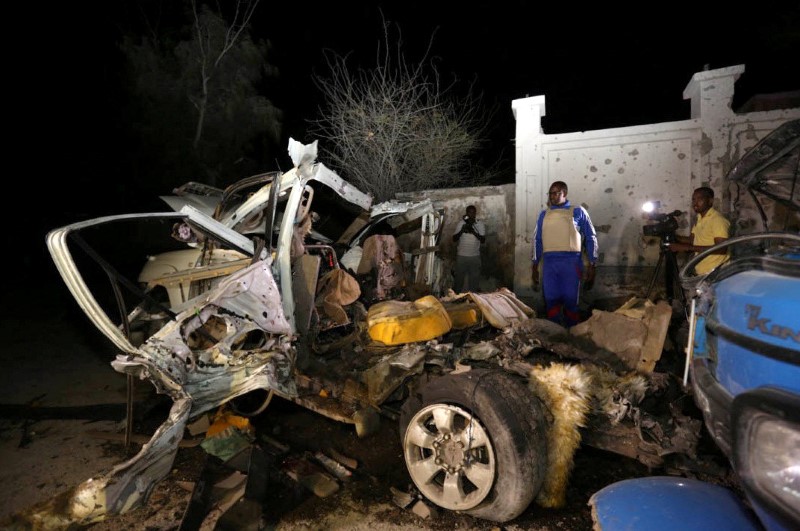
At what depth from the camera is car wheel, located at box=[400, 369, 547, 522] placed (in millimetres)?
2342

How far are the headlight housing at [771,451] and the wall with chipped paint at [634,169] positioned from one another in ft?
18.8

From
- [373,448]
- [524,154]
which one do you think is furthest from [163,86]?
[373,448]

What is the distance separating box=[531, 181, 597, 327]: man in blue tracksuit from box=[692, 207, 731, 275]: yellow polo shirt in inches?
38.3

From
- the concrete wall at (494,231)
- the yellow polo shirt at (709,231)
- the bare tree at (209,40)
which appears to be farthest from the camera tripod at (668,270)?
the bare tree at (209,40)

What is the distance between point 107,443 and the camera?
147 inches

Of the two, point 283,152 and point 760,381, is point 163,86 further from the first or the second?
Result: point 760,381

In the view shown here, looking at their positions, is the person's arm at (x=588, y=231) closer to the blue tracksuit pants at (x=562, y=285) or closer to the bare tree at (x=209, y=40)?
the blue tracksuit pants at (x=562, y=285)

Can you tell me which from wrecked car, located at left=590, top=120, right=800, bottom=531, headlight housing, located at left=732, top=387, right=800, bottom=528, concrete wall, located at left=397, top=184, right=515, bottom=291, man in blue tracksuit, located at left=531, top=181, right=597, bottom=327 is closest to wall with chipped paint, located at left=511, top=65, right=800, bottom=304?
concrete wall, located at left=397, top=184, right=515, bottom=291

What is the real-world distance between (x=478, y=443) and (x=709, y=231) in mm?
3346

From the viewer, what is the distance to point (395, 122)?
34.7ft

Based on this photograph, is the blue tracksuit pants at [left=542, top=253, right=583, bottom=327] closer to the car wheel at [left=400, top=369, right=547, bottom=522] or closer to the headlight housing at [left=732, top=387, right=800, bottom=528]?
the car wheel at [left=400, top=369, right=547, bottom=522]

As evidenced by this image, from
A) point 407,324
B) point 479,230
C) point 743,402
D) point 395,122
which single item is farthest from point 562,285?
point 395,122

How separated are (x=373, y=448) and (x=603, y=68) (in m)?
16.8

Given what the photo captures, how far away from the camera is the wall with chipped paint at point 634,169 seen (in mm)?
6016
